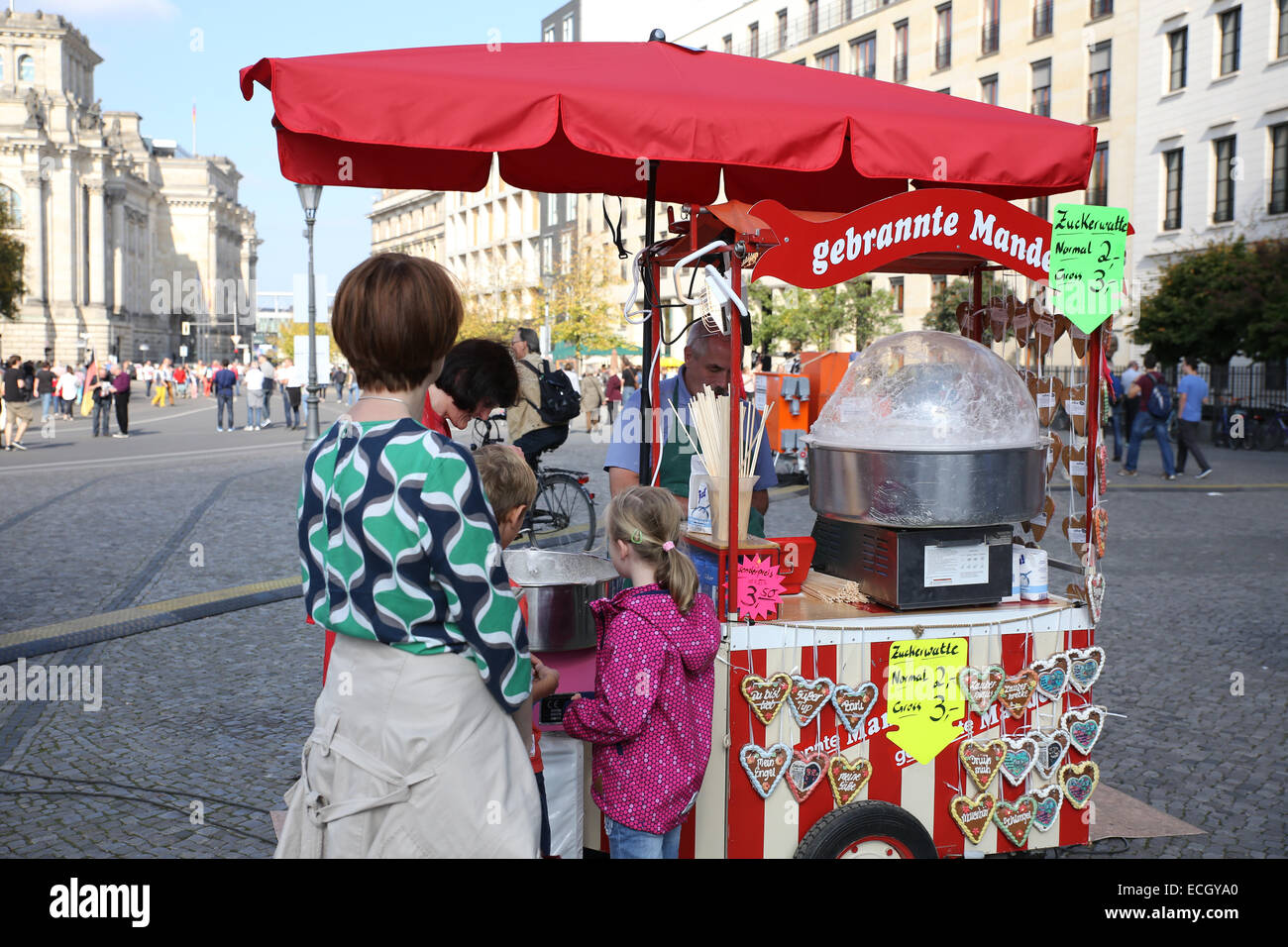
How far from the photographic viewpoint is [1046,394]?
162 inches

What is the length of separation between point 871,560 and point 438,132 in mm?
1790

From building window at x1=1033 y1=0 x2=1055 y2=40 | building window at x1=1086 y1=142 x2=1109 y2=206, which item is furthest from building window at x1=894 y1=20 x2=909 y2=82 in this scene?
building window at x1=1086 y1=142 x2=1109 y2=206

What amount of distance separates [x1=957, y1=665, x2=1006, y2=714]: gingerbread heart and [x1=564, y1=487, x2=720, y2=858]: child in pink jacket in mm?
921

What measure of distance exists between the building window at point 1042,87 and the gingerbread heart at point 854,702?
3572 centimetres

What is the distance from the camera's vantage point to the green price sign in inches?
133

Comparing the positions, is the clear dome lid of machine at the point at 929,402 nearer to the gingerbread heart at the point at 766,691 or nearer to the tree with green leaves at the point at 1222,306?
the gingerbread heart at the point at 766,691

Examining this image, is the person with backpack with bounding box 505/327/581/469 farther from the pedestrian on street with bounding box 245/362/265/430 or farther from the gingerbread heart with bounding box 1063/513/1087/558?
the pedestrian on street with bounding box 245/362/265/430

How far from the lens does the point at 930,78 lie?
40219 millimetres

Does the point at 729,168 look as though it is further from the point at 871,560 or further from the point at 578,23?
the point at 578,23

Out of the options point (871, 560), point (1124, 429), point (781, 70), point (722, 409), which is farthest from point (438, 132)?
point (1124, 429)

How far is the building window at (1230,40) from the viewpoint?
2792 centimetres

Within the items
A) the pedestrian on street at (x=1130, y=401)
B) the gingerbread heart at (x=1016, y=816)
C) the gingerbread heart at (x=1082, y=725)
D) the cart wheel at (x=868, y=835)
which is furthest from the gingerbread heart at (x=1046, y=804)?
the pedestrian on street at (x=1130, y=401)

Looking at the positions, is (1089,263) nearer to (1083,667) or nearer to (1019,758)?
(1083,667)
